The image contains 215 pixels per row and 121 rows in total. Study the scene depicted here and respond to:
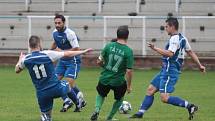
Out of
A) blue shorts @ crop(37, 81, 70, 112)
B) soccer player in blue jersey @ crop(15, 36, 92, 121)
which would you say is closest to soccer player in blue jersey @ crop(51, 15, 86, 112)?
blue shorts @ crop(37, 81, 70, 112)

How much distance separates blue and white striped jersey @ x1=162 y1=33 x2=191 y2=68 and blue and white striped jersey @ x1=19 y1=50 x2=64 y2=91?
242 centimetres

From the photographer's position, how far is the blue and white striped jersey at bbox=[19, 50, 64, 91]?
432 inches

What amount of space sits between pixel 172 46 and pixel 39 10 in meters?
22.9

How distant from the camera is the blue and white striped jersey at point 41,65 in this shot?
1098cm

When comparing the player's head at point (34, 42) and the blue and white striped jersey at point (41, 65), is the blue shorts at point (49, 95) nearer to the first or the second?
the blue and white striped jersey at point (41, 65)

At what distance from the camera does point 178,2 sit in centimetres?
3259

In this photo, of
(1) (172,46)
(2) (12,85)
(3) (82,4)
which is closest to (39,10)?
(3) (82,4)

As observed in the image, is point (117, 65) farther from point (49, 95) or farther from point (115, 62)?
point (49, 95)

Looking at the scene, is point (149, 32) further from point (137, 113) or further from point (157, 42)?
point (137, 113)

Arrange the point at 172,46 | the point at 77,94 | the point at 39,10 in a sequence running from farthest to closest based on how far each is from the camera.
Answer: the point at 39,10
the point at 77,94
the point at 172,46

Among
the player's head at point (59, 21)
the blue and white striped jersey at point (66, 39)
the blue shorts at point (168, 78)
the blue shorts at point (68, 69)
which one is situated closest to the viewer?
the blue shorts at point (168, 78)

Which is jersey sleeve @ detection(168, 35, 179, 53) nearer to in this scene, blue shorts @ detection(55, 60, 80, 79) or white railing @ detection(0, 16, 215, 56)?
blue shorts @ detection(55, 60, 80, 79)

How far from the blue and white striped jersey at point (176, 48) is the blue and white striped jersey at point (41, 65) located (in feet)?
7.95

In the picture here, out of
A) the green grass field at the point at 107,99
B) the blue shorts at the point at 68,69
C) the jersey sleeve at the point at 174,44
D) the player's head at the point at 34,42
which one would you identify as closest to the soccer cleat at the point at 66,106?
the green grass field at the point at 107,99
